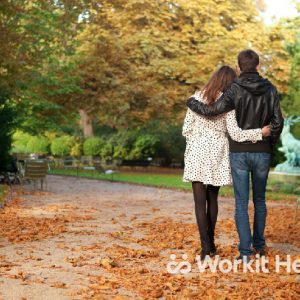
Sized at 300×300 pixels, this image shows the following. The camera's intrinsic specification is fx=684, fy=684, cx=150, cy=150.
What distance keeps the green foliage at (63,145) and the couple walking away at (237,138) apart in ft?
110

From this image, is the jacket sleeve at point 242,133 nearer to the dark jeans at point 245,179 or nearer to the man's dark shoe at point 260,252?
the dark jeans at point 245,179

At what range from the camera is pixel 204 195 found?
7363 mm

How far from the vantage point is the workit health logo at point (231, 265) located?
22.1 feet

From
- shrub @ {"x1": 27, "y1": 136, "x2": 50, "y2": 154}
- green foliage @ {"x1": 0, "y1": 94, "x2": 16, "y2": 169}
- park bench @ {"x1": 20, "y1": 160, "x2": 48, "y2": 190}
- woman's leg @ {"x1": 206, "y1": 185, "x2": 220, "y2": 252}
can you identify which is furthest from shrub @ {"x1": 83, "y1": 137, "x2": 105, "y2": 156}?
woman's leg @ {"x1": 206, "y1": 185, "x2": 220, "y2": 252}

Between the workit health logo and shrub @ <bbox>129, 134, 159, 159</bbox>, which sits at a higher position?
shrub @ <bbox>129, 134, 159, 159</bbox>

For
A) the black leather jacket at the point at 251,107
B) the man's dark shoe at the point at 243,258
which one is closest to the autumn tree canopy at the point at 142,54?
the black leather jacket at the point at 251,107

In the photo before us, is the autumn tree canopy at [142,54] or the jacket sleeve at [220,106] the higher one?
the autumn tree canopy at [142,54]

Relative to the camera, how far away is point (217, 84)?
23.9 feet

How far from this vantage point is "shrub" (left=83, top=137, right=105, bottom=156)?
125ft

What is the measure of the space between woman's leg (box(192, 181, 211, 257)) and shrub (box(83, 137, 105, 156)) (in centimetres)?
3082

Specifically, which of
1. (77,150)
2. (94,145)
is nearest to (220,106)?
(94,145)

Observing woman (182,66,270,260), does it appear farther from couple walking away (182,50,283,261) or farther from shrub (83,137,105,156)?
shrub (83,137,105,156)

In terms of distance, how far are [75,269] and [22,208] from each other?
6760 millimetres

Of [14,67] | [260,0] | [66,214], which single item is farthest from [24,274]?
[260,0]
